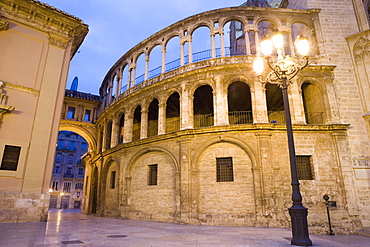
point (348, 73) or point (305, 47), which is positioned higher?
point (348, 73)

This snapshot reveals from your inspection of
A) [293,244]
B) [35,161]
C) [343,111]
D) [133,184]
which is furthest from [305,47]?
[133,184]

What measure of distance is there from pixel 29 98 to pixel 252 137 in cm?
1189

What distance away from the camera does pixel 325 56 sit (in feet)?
53.3

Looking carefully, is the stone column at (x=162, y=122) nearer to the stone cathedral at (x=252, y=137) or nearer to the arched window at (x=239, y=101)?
the stone cathedral at (x=252, y=137)

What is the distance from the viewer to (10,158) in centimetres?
1044

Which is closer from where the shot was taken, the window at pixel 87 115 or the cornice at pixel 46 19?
the cornice at pixel 46 19

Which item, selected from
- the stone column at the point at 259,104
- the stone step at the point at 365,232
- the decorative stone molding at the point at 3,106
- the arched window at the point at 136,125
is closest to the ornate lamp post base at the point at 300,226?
the stone step at the point at 365,232

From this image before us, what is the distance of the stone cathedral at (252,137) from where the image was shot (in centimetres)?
1352

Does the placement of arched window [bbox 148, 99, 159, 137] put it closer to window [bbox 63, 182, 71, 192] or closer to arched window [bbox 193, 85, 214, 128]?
arched window [bbox 193, 85, 214, 128]

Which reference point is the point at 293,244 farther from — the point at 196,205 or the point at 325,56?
the point at 325,56

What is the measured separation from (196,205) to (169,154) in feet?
12.2

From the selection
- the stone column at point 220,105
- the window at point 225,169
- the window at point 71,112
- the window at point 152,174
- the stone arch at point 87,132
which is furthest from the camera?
the window at point 71,112

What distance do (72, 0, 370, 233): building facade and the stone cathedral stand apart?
0.20 feet

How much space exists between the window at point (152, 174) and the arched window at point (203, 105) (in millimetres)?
4222
